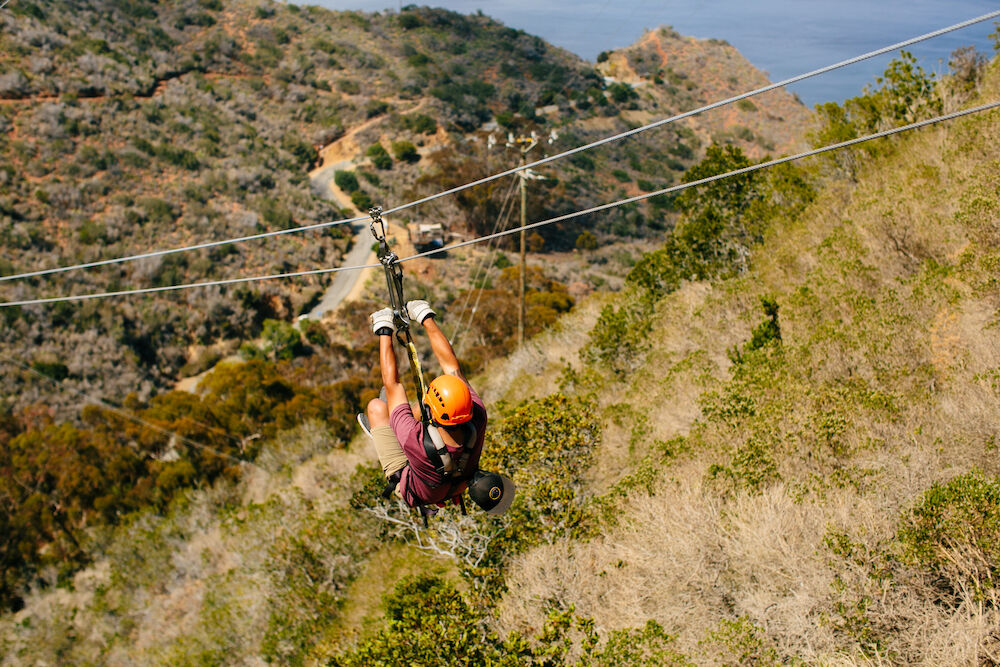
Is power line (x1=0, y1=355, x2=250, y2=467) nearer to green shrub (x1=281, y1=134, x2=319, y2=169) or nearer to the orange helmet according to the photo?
the orange helmet

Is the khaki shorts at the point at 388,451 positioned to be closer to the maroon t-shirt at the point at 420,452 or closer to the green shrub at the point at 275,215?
the maroon t-shirt at the point at 420,452

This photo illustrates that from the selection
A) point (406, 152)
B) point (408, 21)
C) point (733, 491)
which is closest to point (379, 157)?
point (406, 152)

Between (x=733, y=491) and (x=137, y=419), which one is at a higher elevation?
(x=733, y=491)

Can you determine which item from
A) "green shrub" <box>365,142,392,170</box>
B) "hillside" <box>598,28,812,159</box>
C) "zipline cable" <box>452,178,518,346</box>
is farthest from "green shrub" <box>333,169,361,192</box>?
"hillside" <box>598,28,812,159</box>

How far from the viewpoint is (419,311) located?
570 centimetres

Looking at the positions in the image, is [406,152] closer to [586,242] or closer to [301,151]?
[301,151]

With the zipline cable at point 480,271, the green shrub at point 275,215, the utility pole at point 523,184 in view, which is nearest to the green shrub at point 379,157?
the green shrub at point 275,215

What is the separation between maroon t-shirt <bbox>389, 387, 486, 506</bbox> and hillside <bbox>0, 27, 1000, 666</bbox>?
8.65 feet

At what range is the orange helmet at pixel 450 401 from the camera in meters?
4.93

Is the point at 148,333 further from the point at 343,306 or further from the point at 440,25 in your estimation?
the point at 440,25

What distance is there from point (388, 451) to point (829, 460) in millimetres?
6559

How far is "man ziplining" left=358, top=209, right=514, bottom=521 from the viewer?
16.5 feet

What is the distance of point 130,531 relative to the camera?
78.5 ft

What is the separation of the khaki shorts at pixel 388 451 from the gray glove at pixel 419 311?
1.14m
